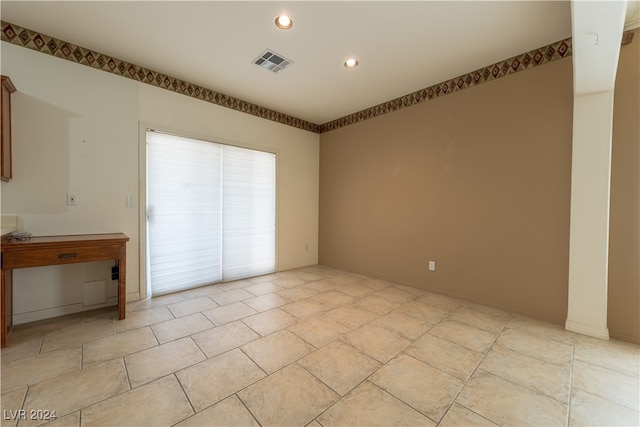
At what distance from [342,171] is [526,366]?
351 centimetres

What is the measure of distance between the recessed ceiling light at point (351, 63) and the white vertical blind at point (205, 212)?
6.43 feet

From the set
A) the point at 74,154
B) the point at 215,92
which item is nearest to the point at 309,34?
the point at 215,92

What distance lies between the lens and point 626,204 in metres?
2.15

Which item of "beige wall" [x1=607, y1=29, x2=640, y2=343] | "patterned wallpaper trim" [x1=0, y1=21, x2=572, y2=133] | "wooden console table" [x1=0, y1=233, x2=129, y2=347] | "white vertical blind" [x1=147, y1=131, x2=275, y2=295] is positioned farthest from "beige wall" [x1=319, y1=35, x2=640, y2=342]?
"wooden console table" [x1=0, y1=233, x2=129, y2=347]

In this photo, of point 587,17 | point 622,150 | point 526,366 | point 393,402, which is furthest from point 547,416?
point 587,17

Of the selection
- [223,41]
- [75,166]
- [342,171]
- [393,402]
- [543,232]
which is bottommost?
[393,402]

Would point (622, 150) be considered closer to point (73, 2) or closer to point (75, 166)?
point (73, 2)

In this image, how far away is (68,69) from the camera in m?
2.56

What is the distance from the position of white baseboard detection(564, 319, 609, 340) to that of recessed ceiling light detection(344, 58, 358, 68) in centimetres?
333

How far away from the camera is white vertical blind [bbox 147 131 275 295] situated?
316 centimetres

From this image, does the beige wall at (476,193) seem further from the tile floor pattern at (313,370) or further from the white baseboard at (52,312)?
the white baseboard at (52,312)

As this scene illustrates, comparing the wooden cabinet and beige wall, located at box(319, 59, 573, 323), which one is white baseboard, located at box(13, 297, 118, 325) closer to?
the wooden cabinet

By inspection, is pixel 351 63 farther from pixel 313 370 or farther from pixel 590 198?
pixel 313 370

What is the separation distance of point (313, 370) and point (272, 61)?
9.75ft
